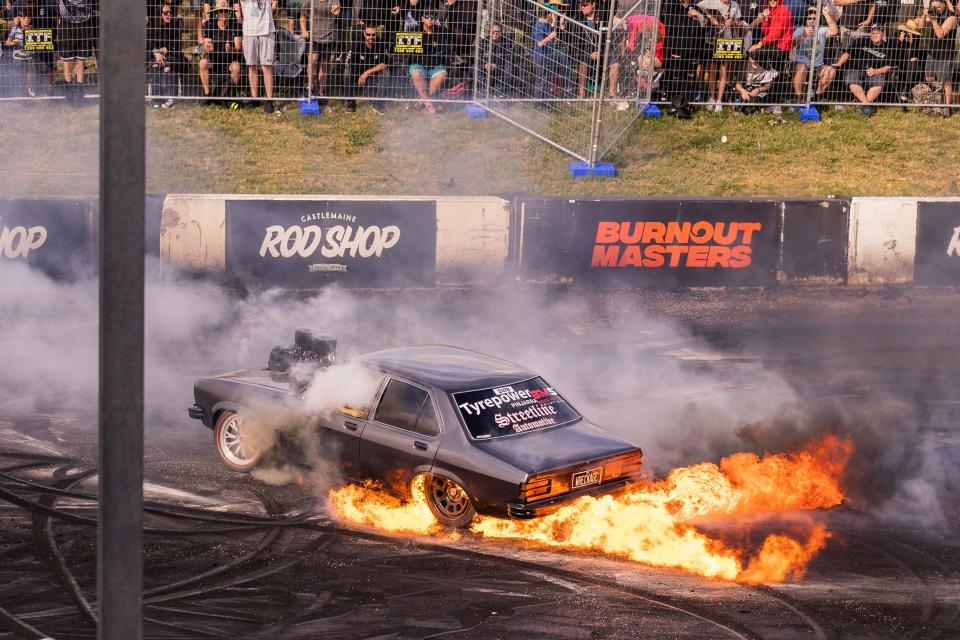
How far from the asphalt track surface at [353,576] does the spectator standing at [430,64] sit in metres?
8.50

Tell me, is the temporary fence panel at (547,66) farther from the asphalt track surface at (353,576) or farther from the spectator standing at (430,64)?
the asphalt track surface at (353,576)

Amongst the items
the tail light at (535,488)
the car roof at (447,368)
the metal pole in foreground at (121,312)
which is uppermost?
the metal pole in foreground at (121,312)

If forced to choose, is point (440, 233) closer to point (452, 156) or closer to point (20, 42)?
point (452, 156)

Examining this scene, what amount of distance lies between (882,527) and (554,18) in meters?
10.4

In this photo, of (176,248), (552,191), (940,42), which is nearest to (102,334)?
(176,248)

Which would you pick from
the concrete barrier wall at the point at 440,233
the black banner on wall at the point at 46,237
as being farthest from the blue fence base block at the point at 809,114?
the black banner on wall at the point at 46,237

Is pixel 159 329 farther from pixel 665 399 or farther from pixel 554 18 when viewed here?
pixel 554 18

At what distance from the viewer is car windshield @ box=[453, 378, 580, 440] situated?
8.60 metres

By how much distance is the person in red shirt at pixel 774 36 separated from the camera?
58.9 ft

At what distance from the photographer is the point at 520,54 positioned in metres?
17.4

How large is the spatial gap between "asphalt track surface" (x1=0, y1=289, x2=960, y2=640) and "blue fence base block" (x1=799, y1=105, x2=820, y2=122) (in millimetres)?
9327

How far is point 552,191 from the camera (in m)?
17.2

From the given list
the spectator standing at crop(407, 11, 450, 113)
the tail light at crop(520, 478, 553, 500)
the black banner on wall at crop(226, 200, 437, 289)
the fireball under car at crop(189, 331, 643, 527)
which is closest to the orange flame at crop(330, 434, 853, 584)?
the fireball under car at crop(189, 331, 643, 527)

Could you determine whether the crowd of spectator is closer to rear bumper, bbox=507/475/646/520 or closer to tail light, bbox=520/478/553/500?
rear bumper, bbox=507/475/646/520
